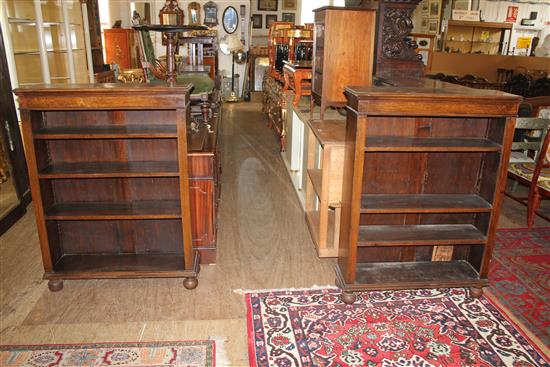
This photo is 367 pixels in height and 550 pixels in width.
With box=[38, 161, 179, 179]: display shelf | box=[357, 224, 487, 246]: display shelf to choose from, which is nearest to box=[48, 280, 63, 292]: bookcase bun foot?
box=[38, 161, 179, 179]: display shelf

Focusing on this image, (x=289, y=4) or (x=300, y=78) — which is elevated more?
(x=289, y=4)

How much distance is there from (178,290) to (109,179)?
2.64 ft

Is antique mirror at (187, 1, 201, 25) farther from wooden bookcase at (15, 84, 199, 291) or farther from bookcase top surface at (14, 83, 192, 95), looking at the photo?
bookcase top surface at (14, 83, 192, 95)

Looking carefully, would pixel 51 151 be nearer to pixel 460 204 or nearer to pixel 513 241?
pixel 460 204

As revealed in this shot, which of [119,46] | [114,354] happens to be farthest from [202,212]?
[119,46]

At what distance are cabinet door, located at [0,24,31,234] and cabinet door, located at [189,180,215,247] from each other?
1.66m

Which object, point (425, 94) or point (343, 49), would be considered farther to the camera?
point (343, 49)

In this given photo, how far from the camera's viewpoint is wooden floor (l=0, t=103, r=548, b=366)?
224cm

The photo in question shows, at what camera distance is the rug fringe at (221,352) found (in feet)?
6.63

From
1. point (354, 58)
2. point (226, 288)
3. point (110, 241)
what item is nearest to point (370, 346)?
point (226, 288)

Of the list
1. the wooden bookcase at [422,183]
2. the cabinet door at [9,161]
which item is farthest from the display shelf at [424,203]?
the cabinet door at [9,161]

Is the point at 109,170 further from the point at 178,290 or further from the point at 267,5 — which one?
the point at 267,5

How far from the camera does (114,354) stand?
207 centimetres

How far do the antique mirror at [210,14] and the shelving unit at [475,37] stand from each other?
604 cm
